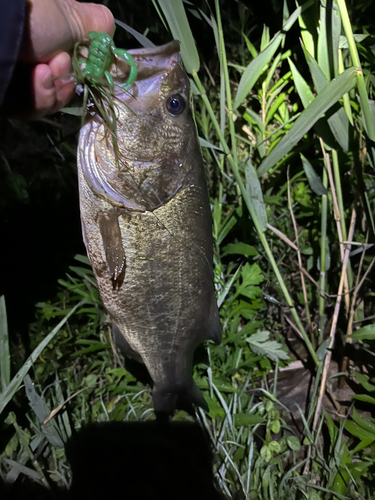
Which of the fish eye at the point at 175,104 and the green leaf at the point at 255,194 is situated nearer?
the fish eye at the point at 175,104

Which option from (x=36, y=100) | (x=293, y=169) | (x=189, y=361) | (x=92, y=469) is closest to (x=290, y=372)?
(x=189, y=361)

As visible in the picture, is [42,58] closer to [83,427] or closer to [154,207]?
[154,207]

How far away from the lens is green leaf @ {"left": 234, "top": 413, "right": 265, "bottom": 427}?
1755 mm

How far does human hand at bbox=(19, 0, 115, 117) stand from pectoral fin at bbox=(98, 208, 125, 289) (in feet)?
1.65

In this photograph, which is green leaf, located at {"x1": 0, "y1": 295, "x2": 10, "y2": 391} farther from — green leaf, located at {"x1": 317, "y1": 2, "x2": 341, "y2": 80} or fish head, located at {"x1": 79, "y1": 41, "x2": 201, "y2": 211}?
green leaf, located at {"x1": 317, "y1": 2, "x2": 341, "y2": 80}

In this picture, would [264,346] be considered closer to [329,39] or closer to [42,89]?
[329,39]

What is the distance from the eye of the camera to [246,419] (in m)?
1.77

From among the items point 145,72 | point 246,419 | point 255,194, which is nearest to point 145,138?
point 145,72

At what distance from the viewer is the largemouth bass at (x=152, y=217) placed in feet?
3.95

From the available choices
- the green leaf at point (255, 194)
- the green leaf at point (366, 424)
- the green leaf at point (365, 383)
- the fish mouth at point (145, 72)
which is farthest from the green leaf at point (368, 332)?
the fish mouth at point (145, 72)

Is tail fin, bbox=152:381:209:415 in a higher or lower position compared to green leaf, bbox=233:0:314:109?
lower

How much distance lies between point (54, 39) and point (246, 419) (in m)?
1.92

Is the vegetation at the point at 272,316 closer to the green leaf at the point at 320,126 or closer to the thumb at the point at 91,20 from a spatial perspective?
the green leaf at the point at 320,126

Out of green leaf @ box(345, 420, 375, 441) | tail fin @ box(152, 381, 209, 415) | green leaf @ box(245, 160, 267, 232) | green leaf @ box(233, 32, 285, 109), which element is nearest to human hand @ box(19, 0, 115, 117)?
green leaf @ box(233, 32, 285, 109)
